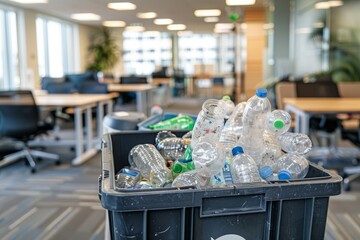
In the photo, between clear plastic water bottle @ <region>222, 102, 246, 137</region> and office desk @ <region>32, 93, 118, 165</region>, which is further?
office desk @ <region>32, 93, 118, 165</region>

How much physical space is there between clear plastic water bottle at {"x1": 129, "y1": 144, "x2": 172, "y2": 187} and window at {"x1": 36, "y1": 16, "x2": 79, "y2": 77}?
29.7 ft

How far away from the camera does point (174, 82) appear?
14164 mm

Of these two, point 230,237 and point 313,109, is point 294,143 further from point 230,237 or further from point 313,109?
point 313,109

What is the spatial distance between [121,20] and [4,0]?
3.66m

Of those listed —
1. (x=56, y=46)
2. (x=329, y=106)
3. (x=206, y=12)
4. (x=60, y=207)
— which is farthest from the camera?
(x=56, y=46)

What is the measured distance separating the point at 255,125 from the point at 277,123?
7cm

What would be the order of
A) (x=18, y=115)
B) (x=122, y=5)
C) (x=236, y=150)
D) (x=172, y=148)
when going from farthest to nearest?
(x=122, y=5) < (x=18, y=115) < (x=172, y=148) < (x=236, y=150)

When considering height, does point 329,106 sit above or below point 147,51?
below

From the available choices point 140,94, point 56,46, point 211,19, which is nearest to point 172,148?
point 140,94

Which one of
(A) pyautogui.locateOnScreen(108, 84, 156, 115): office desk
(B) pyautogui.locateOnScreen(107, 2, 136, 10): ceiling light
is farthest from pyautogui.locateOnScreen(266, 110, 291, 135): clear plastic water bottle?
(B) pyautogui.locateOnScreen(107, 2, 136, 10): ceiling light

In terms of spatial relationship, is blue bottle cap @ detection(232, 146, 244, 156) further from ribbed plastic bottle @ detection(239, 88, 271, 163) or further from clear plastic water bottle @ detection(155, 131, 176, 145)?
clear plastic water bottle @ detection(155, 131, 176, 145)

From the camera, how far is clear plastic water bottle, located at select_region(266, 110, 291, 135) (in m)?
1.07

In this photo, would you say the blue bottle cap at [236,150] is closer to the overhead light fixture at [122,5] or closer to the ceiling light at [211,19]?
the overhead light fixture at [122,5]

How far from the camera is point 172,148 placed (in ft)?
4.22
